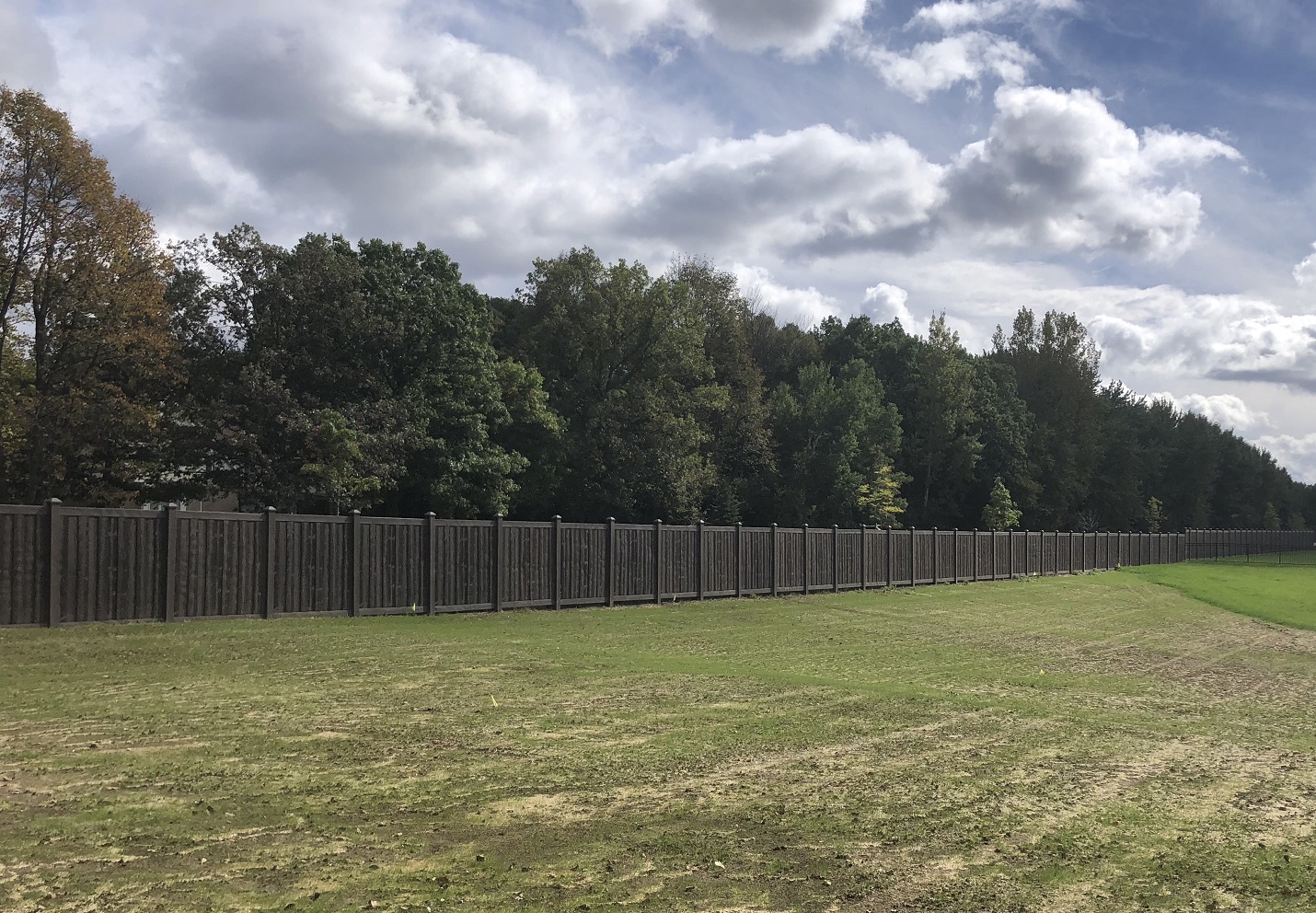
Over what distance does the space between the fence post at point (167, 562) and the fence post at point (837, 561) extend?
19504 mm

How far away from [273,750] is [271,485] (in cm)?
2372

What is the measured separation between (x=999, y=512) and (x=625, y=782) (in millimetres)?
64418

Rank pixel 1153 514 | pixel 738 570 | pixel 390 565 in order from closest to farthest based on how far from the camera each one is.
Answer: pixel 390 565
pixel 738 570
pixel 1153 514

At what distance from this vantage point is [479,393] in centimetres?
3841

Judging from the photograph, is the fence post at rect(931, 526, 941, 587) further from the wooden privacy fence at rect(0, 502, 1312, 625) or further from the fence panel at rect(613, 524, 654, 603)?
the fence panel at rect(613, 524, 654, 603)

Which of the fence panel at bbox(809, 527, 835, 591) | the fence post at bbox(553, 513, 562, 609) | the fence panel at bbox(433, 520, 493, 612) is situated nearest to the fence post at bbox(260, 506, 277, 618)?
the fence panel at bbox(433, 520, 493, 612)

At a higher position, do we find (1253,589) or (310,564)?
(310,564)

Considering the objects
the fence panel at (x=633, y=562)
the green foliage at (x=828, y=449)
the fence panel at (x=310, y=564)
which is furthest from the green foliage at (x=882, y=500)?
the fence panel at (x=310, y=564)

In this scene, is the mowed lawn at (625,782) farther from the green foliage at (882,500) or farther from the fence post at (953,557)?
the green foliage at (882,500)

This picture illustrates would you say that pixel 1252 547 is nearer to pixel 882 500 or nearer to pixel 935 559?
pixel 882 500

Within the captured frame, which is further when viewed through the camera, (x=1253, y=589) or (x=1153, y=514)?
(x=1153, y=514)

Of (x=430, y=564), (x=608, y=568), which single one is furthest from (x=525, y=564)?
(x=608, y=568)

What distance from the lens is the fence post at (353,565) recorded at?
17875 millimetres

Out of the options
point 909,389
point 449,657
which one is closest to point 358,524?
point 449,657
